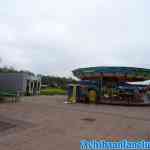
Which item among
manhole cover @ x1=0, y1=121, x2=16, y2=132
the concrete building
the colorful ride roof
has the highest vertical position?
the colorful ride roof

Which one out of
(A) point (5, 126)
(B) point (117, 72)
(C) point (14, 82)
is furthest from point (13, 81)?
(A) point (5, 126)

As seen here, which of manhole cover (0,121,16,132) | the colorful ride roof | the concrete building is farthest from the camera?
the concrete building

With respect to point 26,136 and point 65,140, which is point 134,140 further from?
point 26,136

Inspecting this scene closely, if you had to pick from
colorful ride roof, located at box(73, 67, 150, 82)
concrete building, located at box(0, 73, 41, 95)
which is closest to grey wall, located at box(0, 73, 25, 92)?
concrete building, located at box(0, 73, 41, 95)

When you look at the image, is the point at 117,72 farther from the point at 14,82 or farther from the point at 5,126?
the point at 5,126

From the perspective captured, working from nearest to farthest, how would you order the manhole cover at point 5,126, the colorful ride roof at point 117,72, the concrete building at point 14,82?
the manhole cover at point 5,126, the colorful ride roof at point 117,72, the concrete building at point 14,82

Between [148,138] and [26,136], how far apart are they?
4256 millimetres

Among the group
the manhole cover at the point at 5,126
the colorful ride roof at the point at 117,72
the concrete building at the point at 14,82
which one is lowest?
the manhole cover at the point at 5,126

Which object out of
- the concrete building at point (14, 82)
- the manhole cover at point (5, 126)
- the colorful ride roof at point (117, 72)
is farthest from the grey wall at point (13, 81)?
the manhole cover at point (5, 126)

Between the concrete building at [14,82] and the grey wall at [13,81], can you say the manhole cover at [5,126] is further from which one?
the grey wall at [13,81]

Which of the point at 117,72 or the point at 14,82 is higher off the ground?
the point at 117,72

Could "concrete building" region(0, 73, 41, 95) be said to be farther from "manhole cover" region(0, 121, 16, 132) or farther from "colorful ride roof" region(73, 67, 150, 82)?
"manhole cover" region(0, 121, 16, 132)

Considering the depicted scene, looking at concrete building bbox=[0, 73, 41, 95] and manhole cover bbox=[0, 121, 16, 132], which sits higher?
concrete building bbox=[0, 73, 41, 95]

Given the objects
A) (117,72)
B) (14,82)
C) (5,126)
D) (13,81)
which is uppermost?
(117,72)
